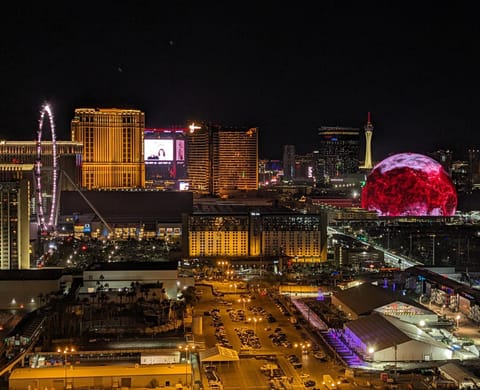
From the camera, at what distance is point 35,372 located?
43.9 feet

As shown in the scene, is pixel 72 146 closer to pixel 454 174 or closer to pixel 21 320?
pixel 21 320

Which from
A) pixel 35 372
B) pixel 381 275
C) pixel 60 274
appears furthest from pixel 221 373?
pixel 381 275

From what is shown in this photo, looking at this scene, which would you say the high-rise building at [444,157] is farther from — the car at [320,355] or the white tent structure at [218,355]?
the white tent structure at [218,355]

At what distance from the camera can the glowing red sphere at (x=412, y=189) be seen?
35.3 metres

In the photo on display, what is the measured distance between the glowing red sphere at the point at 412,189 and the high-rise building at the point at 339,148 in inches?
1424

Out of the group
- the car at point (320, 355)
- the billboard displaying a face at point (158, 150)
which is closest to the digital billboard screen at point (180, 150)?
the billboard displaying a face at point (158, 150)

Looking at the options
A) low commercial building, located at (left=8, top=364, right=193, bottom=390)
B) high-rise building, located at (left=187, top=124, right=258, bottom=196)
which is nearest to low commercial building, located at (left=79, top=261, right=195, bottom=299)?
low commercial building, located at (left=8, top=364, right=193, bottom=390)

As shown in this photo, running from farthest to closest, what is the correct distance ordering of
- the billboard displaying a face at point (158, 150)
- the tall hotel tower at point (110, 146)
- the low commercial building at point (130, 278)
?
the billboard displaying a face at point (158, 150) → the tall hotel tower at point (110, 146) → the low commercial building at point (130, 278)

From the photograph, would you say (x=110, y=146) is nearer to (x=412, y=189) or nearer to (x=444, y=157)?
(x=412, y=189)

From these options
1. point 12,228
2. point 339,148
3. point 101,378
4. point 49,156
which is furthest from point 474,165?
point 101,378

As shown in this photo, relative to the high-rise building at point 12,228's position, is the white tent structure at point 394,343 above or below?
below

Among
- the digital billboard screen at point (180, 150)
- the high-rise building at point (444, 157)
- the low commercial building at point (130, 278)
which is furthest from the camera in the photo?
the high-rise building at point (444, 157)

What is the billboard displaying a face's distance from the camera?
48.9 metres

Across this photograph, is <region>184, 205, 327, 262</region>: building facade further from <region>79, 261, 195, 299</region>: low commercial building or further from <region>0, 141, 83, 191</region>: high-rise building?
<region>0, 141, 83, 191</region>: high-rise building
